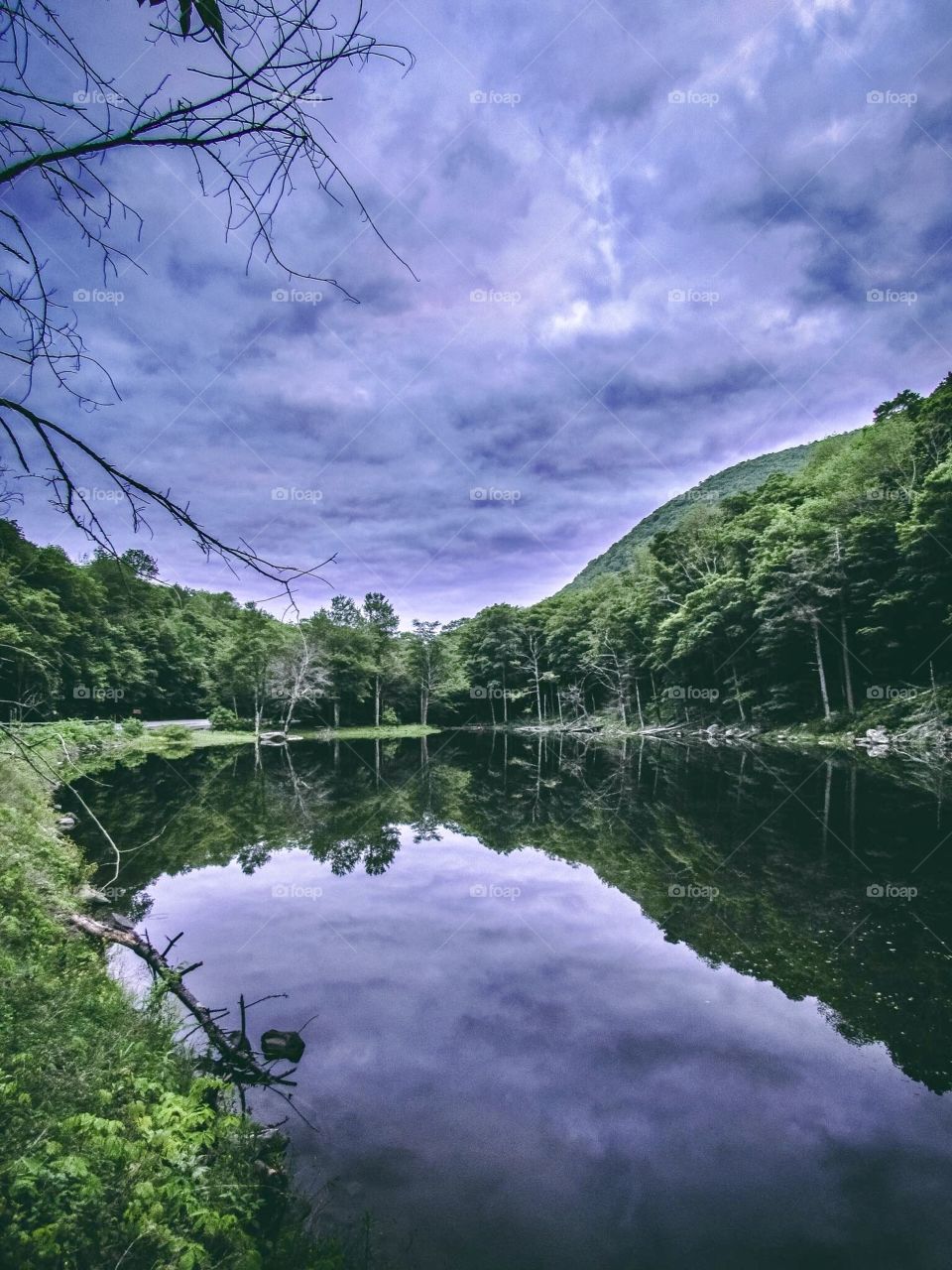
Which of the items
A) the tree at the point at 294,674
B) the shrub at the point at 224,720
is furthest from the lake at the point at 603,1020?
the shrub at the point at 224,720

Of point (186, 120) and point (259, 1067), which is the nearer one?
point (186, 120)

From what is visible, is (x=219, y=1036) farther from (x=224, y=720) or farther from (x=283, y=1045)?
(x=224, y=720)

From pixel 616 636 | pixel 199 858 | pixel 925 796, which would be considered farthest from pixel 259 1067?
pixel 616 636

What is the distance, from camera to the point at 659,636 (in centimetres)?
5406

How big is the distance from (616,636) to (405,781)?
42.2m

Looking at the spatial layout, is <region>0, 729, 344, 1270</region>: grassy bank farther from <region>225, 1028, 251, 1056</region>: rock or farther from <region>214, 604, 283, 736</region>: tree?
<region>214, 604, 283, 736</region>: tree

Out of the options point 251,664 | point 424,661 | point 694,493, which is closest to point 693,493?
point 694,493

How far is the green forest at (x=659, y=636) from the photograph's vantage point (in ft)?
117

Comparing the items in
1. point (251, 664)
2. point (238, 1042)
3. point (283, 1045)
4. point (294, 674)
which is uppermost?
point (251, 664)

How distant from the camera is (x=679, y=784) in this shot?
937 inches

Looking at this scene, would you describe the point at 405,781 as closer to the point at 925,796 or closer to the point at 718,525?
the point at 925,796

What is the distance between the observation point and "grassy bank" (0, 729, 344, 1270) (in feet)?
10.5

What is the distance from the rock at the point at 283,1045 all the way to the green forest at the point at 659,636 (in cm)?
561

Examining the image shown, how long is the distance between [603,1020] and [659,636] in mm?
49136
